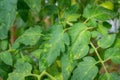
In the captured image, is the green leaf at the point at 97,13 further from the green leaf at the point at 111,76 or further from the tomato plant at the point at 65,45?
the green leaf at the point at 111,76

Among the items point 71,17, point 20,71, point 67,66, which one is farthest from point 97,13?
point 20,71

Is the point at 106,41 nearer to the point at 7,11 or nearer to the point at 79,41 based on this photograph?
the point at 79,41

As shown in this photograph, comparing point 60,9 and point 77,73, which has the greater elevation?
point 60,9

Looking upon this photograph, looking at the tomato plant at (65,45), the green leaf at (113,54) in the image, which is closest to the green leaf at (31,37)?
the tomato plant at (65,45)

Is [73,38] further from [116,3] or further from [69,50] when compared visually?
[116,3]

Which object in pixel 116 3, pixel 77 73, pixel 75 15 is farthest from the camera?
pixel 116 3

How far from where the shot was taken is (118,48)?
2.82ft

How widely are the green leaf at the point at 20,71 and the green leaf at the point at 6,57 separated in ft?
0.08

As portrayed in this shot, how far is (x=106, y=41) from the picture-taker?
2.85 ft

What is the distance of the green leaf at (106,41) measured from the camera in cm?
86

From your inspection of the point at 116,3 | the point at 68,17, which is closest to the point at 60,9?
the point at 68,17

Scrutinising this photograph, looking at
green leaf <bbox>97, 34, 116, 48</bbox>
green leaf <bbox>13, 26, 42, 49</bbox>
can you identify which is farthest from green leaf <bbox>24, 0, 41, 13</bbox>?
green leaf <bbox>97, 34, 116, 48</bbox>

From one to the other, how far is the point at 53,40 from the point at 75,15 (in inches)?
4.9

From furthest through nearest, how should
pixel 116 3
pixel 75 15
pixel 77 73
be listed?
1. pixel 116 3
2. pixel 75 15
3. pixel 77 73
